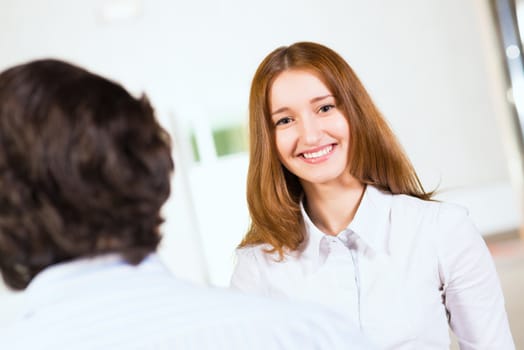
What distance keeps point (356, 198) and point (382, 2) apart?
3.15 meters

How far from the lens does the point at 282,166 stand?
55.9 inches

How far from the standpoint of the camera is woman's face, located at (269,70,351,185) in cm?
127

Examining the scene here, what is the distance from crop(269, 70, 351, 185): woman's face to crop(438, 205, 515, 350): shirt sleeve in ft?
0.85

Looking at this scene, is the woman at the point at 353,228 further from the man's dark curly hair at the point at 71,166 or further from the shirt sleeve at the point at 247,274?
the man's dark curly hair at the point at 71,166

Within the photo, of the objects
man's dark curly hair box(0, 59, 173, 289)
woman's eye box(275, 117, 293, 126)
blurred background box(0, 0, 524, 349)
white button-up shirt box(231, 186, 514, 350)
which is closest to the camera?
man's dark curly hair box(0, 59, 173, 289)

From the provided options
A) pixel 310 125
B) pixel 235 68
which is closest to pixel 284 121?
pixel 310 125

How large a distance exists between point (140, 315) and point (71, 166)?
0.16 m

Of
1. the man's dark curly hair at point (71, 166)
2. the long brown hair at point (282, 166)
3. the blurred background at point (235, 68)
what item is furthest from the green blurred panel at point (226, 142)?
the man's dark curly hair at point (71, 166)

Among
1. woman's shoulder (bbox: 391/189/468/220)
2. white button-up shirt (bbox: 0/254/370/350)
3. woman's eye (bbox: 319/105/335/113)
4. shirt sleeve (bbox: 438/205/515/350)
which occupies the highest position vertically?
woman's eye (bbox: 319/105/335/113)

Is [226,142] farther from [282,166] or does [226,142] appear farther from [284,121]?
[284,121]

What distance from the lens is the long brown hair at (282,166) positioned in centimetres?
127

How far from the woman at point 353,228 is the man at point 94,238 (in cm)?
66

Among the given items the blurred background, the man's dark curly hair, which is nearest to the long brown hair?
the man's dark curly hair

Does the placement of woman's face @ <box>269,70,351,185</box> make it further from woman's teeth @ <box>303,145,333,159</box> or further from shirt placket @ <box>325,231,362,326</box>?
shirt placket @ <box>325,231,362,326</box>
